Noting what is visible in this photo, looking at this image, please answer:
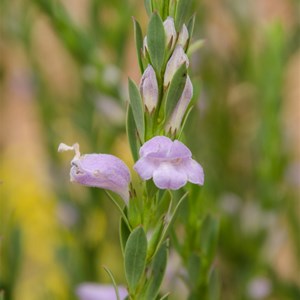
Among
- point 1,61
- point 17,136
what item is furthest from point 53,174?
point 17,136

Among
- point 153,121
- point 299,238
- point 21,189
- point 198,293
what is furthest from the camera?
point 21,189

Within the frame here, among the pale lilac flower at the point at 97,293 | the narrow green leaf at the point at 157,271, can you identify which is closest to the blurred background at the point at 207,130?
the pale lilac flower at the point at 97,293

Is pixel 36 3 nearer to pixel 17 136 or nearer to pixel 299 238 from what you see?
pixel 299 238

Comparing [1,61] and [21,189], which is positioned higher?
[1,61]

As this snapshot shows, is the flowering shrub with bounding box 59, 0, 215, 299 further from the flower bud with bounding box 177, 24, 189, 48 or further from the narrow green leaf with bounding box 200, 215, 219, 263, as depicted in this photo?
the narrow green leaf with bounding box 200, 215, 219, 263

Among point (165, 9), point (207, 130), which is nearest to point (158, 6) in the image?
point (165, 9)

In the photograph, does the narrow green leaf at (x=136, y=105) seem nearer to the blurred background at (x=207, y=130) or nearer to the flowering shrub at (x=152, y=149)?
the flowering shrub at (x=152, y=149)
